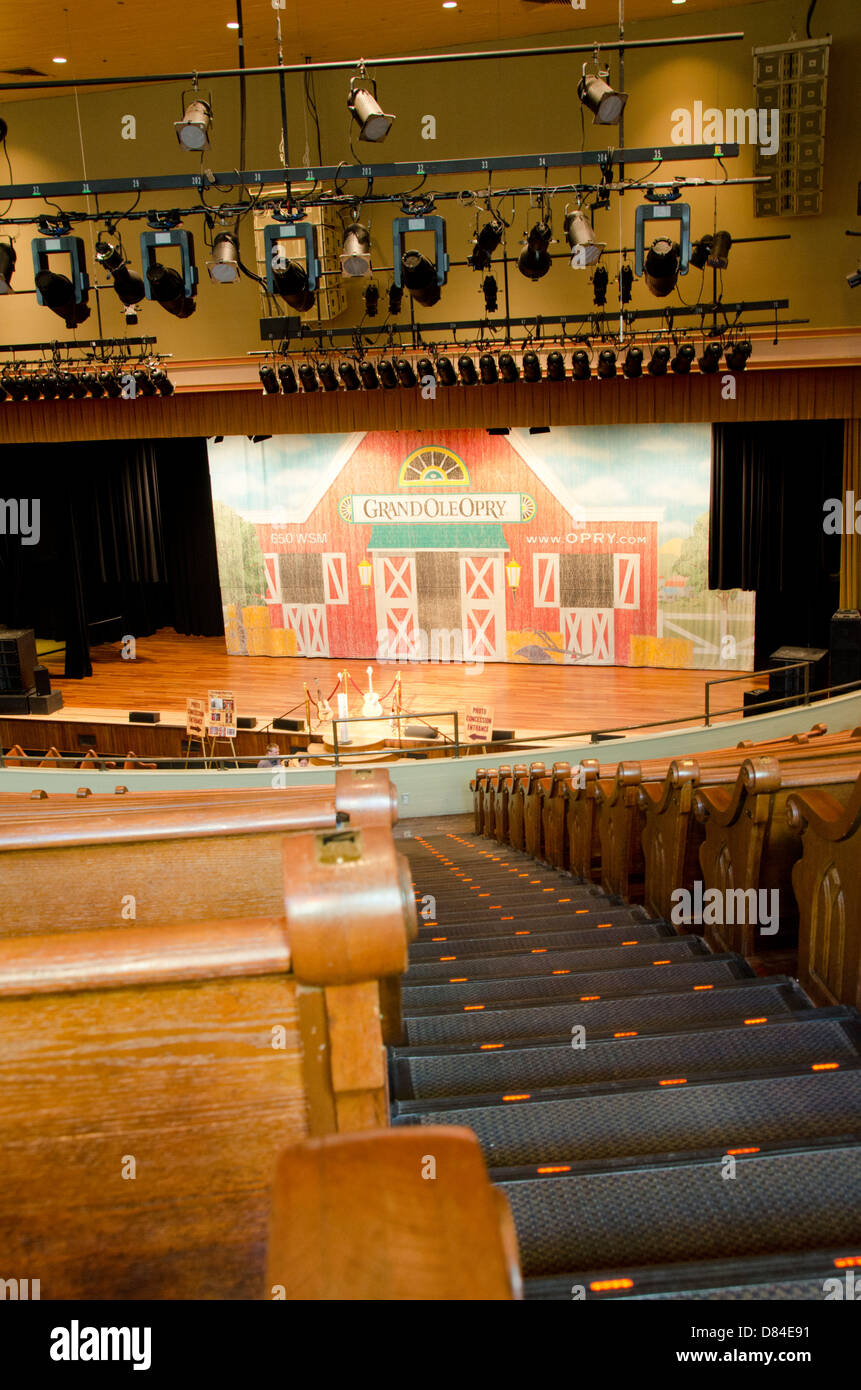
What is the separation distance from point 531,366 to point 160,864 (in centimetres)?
1009

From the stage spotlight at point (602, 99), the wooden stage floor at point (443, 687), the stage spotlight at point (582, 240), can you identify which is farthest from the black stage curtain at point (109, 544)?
the stage spotlight at point (602, 99)

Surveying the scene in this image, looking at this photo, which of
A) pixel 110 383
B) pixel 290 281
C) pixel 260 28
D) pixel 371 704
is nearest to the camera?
pixel 290 281

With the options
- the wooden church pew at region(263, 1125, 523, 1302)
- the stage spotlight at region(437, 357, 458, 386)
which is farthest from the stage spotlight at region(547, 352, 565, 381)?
the wooden church pew at region(263, 1125, 523, 1302)

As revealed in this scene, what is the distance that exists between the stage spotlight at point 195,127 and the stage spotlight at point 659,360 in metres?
5.30

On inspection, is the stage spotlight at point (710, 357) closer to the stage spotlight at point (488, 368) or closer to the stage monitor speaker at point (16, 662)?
the stage spotlight at point (488, 368)

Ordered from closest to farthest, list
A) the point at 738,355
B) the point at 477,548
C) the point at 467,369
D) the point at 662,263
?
the point at 662,263
the point at 738,355
the point at 467,369
the point at 477,548

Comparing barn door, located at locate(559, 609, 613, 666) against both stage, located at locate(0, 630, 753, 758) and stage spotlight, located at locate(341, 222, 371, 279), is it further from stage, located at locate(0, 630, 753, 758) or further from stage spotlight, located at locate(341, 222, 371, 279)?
stage spotlight, located at locate(341, 222, 371, 279)

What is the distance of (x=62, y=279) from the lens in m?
7.51

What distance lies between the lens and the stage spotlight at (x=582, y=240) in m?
7.53

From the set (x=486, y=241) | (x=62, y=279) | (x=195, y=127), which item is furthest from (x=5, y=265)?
(x=486, y=241)

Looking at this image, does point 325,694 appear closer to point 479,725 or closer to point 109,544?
point 479,725

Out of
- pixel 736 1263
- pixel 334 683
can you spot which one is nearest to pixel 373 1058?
pixel 736 1263

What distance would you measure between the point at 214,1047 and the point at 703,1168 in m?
0.87

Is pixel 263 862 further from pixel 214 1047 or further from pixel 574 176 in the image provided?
pixel 574 176
